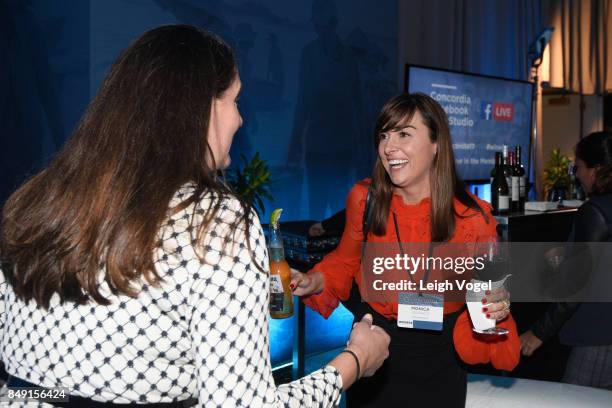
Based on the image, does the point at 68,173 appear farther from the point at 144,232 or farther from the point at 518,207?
the point at 518,207

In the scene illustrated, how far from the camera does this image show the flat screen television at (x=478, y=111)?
193 inches

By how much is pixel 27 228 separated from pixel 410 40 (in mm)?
4719

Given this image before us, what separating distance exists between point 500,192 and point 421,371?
2076 millimetres

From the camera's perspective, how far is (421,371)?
1.76 metres

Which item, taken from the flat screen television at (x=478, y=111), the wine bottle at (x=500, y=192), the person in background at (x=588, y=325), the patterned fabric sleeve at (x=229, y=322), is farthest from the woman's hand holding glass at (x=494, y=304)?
the flat screen television at (x=478, y=111)

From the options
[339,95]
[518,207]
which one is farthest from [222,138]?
[339,95]

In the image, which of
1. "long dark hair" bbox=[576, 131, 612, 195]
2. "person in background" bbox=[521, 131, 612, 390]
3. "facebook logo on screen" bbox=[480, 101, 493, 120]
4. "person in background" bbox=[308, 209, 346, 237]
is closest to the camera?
"person in background" bbox=[521, 131, 612, 390]

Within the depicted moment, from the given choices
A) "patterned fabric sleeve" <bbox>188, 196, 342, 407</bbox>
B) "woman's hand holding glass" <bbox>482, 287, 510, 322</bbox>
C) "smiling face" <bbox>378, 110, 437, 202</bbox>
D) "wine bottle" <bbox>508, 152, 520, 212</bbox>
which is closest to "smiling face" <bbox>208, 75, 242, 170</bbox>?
"patterned fabric sleeve" <bbox>188, 196, 342, 407</bbox>

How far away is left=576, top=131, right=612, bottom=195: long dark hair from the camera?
233 cm

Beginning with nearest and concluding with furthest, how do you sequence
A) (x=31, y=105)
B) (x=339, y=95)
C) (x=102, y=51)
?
(x=102, y=51) < (x=31, y=105) < (x=339, y=95)

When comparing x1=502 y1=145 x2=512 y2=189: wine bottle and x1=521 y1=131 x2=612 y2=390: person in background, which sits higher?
x1=502 y1=145 x2=512 y2=189: wine bottle

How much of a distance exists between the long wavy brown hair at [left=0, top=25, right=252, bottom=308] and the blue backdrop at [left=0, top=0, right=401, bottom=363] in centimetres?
215

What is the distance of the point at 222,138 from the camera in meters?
0.98

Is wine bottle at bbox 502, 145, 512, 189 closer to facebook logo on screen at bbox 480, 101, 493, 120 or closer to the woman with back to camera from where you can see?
facebook logo on screen at bbox 480, 101, 493, 120
